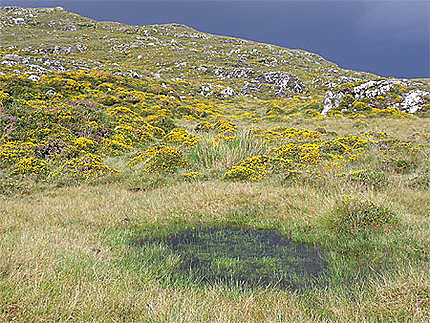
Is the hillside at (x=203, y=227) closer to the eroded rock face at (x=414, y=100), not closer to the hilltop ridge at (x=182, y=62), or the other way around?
the eroded rock face at (x=414, y=100)

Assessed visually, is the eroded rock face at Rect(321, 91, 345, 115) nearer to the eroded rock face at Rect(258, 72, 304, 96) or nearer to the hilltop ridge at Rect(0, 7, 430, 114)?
the hilltop ridge at Rect(0, 7, 430, 114)

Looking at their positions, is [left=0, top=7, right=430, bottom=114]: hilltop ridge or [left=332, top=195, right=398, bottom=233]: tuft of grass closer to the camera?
[left=332, top=195, right=398, bottom=233]: tuft of grass

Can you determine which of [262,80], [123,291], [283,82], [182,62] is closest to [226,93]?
[283,82]

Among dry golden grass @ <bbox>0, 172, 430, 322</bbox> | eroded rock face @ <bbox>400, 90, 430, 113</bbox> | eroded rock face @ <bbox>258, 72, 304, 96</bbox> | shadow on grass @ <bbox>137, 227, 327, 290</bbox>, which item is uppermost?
eroded rock face @ <bbox>258, 72, 304, 96</bbox>

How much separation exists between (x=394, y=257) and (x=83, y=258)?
450cm

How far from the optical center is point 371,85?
1112 inches

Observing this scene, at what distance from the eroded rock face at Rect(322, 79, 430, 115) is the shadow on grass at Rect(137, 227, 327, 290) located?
25379 millimetres

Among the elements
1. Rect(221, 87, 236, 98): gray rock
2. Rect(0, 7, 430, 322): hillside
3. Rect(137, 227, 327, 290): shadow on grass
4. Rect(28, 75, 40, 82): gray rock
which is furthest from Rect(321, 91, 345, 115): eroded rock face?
Rect(28, 75, 40, 82): gray rock

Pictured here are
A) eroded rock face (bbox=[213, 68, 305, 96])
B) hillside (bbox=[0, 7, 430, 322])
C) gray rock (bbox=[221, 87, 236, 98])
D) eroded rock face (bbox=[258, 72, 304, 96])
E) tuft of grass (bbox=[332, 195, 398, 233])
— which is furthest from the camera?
eroded rock face (bbox=[258, 72, 304, 96])

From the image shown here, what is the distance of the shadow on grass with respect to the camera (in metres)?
3.46

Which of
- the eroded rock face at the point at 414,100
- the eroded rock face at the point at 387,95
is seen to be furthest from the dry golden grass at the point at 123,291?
the eroded rock face at the point at 387,95

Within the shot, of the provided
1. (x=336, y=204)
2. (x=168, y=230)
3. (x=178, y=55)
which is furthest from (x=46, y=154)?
(x=178, y=55)

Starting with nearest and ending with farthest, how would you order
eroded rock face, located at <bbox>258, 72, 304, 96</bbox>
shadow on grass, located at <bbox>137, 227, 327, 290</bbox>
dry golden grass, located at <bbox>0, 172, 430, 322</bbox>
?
dry golden grass, located at <bbox>0, 172, 430, 322</bbox> → shadow on grass, located at <bbox>137, 227, 327, 290</bbox> → eroded rock face, located at <bbox>258, 72, 304, 96</bbox>

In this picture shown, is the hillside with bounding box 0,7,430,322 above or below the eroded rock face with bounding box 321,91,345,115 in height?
below
